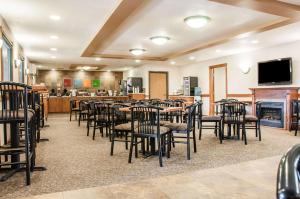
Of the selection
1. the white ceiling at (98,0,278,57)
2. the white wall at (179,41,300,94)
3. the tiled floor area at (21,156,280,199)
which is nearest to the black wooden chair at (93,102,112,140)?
the white ceiling at (98,0,278,57)

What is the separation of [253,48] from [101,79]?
10159mm

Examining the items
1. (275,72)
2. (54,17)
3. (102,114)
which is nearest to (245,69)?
(275,72)

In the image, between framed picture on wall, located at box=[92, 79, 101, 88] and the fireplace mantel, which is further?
framed picture on wall, located at box=[92, 79, 101, 88]

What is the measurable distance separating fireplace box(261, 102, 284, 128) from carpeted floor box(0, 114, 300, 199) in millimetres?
1719

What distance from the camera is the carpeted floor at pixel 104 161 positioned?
2.69m

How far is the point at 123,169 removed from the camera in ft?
10.4

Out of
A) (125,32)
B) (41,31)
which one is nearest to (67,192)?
(125,32)

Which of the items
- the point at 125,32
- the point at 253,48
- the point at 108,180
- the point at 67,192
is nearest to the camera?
the point at 67,192

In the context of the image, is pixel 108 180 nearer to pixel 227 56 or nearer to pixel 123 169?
pixel 123 169

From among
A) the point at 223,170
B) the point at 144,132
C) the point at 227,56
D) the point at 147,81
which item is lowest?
the point at 223,170

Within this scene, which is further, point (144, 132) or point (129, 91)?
point (129, 91)

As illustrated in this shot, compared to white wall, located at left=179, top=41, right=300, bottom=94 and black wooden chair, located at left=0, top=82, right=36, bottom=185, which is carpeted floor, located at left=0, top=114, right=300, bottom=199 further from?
white wall, located at left=179, top=41, right=300, bottom=94

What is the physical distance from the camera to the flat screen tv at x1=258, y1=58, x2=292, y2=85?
694cm

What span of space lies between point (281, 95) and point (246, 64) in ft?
6.41
